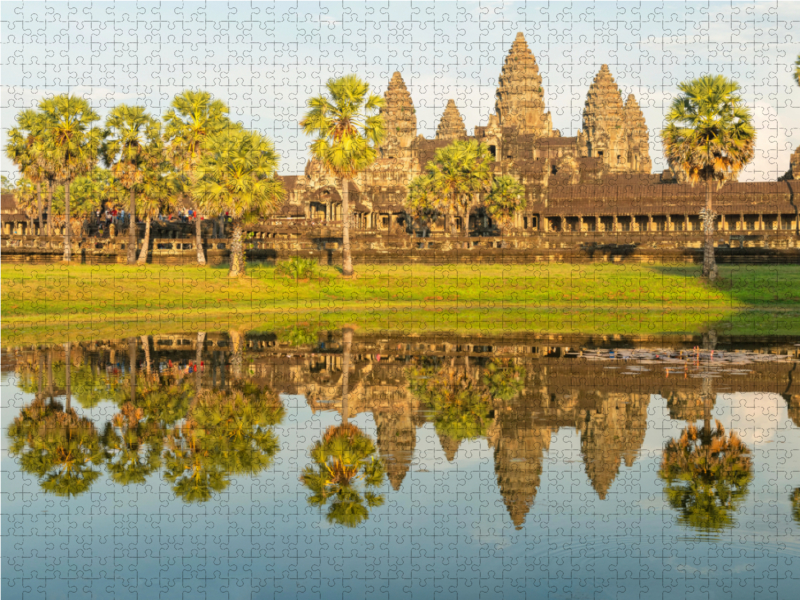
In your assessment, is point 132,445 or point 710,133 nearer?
point 132,445

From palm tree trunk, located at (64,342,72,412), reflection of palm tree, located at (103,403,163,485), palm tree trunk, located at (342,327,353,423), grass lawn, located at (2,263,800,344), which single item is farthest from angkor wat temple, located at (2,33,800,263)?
reflection of palm tree, located at (103,403,163,485)

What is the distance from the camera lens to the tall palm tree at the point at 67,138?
187 ft

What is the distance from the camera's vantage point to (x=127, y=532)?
1022cm

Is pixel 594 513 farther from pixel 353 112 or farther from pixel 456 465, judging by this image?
pixel 353 112

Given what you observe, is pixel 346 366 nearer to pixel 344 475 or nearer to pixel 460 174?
pixel 344 475

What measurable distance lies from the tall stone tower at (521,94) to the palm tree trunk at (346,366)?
111129 mm

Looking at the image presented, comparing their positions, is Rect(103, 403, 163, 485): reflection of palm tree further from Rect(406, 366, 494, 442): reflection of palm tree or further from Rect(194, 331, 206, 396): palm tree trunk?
Rect(406, 366, 494, 442): reflection of palm tree

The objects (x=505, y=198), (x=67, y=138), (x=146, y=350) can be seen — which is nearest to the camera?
(x=146, y=350)

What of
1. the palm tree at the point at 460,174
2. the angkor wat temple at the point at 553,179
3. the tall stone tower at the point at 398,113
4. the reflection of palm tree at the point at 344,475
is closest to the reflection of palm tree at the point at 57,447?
the reflection of palm tree at the point at 344,475

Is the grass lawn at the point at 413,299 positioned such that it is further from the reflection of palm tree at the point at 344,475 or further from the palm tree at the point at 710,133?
the reflection of palm tree at the point at 344,475

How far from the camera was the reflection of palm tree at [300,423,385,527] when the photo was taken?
11039 mm

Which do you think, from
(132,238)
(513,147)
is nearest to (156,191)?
(132,238)

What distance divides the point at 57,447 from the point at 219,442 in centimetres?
224

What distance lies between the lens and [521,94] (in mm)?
142000
